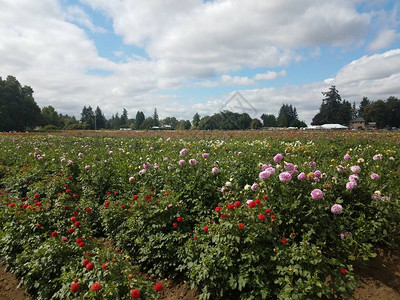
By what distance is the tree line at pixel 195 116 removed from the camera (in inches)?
1497

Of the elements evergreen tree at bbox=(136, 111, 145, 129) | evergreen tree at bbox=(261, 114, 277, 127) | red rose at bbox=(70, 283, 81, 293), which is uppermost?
evergreen tree at bbox=(136, 111, 145, 129)

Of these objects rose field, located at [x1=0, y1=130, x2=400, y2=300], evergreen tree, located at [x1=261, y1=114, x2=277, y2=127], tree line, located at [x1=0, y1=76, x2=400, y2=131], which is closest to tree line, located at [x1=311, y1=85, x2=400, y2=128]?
tree line, located at [x1=0, y1=76, x2=400, y2=131]

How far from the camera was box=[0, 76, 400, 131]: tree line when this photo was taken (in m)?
38.0

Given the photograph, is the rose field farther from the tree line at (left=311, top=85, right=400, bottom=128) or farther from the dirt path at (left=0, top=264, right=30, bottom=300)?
the tree line at (left=311, top=85, right=400, bottom=128)

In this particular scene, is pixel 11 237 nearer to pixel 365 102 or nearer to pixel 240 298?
pixel 240 298

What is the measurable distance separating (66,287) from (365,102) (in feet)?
356

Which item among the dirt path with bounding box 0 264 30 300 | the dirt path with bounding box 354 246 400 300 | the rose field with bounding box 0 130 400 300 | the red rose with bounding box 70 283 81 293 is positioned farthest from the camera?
the dirt path with bounding box 0 264 30 300

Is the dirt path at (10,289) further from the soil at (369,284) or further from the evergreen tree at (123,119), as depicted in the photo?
the evergreen tree at (123,119)

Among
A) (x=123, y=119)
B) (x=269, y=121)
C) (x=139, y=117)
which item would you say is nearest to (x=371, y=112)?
(x=269, y=121)

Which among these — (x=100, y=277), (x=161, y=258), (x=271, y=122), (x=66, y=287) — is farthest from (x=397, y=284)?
(x=271, y=122)

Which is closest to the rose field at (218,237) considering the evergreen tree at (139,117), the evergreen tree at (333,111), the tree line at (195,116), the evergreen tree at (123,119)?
the tree line at (195,116)

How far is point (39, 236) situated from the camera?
3.29m

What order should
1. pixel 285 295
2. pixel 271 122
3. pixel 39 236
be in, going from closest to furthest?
pixel 285 295 → pixel 39 236 → pixel 271 122

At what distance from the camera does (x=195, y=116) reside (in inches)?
2386
